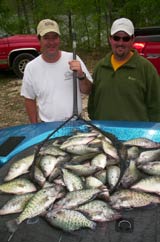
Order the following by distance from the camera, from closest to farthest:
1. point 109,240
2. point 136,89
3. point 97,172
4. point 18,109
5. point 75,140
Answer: point 109,240
point 97,172
point 75,140
point 136,89
point 18,109

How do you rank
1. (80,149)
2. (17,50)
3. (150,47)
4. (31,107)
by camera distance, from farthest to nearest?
(17,50)
(150,47)
(31,107)
(80,149)

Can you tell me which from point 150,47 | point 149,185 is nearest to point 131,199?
point 149,185

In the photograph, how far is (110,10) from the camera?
47.9 feet

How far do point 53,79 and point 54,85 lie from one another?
5cm

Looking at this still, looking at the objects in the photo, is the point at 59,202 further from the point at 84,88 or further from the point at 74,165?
the point at 84,88

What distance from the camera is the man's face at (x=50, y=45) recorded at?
139 inches

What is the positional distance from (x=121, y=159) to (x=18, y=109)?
250 inches

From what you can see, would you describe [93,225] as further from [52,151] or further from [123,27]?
[123,27]

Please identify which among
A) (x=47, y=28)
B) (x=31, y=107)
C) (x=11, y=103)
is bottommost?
(x=11, y=103)

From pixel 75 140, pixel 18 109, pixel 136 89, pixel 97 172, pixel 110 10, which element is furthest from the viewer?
pixel 110 10

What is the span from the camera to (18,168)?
2.25 m

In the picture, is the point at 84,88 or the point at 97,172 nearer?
the point at 97,172

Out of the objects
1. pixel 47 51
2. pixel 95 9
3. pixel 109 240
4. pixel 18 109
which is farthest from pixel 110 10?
pixel 109 240

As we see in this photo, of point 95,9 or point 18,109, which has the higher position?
point 95,9
